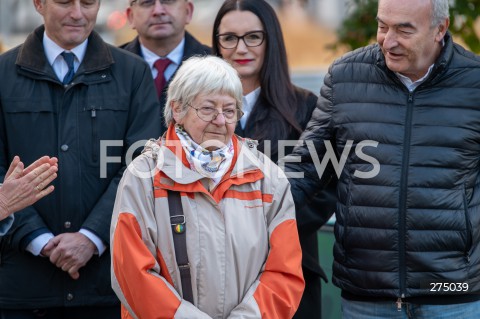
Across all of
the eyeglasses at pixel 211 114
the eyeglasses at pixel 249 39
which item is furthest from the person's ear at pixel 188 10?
the eyeglasses at pixel 211 114

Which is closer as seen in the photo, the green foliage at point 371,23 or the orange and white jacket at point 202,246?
the orange and white jacket at point 202,246

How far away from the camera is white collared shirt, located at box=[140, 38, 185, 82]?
5.52 metres

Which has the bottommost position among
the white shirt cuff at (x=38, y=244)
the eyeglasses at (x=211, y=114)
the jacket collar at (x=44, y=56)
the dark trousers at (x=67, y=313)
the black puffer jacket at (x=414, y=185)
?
the dark trousers at (x=67, y=313)

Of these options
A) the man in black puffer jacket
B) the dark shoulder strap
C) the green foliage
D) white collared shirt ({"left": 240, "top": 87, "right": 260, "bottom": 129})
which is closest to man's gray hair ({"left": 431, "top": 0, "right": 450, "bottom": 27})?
the man in black puffer jacket

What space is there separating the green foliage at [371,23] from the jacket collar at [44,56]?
2.65 meters

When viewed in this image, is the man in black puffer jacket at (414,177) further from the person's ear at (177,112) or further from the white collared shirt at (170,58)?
the white collared shirt at (170,58)

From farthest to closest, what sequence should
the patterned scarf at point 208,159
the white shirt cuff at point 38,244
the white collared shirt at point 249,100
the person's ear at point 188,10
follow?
the person's ear at point 188,10, the white collared shirt at point 249,100, the white shirt cuff at point 38,244, the patterned scarf at point 208,159

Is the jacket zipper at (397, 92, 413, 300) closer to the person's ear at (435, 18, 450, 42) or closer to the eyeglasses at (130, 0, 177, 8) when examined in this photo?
the person's ear at (435, 18, 450, 42)

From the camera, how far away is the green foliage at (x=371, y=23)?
253 inches

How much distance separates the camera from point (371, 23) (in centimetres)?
687

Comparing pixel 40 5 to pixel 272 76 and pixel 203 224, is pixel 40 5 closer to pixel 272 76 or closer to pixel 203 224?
pixel 272 76

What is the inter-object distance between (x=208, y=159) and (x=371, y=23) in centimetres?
348

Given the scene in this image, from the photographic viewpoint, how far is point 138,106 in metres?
4.68

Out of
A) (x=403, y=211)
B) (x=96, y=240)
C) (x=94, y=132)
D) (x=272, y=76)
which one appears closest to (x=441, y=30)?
(x=403, y=211)
